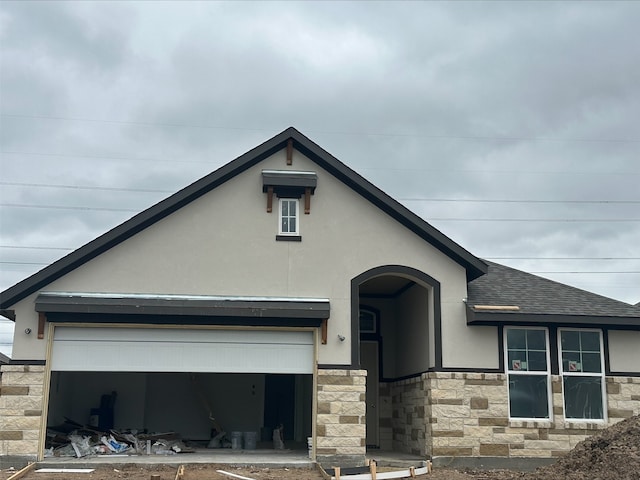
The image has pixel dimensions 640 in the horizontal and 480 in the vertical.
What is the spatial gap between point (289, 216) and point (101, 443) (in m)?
6.71

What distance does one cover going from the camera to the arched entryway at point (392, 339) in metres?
16.7

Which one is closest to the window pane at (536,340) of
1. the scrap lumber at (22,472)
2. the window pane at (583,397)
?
the window pane at (583,397)

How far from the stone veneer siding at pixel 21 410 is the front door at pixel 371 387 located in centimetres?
872

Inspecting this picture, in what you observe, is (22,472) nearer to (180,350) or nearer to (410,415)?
(180,350)

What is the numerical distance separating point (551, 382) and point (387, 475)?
4.64 m

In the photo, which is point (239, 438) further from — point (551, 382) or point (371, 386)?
point (551, 382)

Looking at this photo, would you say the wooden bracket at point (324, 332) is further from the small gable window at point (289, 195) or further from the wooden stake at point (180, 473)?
the wooden stake at point (180, 473)

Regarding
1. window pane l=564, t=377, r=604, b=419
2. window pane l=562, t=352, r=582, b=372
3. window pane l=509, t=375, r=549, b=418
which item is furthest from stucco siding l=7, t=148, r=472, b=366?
window pane l=564, t=377, r=604, b=419

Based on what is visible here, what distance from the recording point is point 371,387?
20.1 m

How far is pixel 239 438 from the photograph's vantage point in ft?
59.1

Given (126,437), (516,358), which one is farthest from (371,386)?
(126,437)

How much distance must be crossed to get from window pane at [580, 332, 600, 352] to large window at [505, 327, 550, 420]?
0.91 metres

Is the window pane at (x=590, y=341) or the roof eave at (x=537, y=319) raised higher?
the roof eave at (x=537, y=319)

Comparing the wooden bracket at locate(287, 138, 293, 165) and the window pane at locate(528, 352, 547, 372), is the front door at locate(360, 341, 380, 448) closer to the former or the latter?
the window pane at locate(528, 352, 547, 372)
